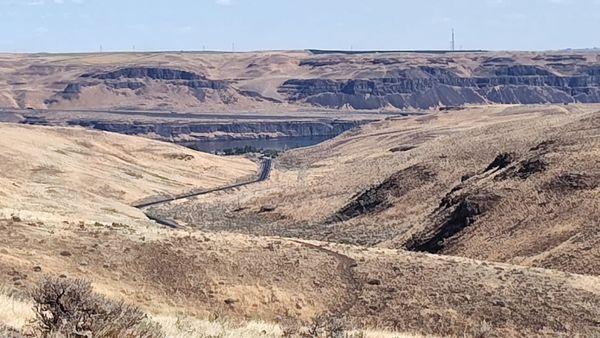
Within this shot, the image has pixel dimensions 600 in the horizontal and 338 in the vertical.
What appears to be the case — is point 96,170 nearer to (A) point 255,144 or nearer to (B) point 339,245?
(B) point 339,245

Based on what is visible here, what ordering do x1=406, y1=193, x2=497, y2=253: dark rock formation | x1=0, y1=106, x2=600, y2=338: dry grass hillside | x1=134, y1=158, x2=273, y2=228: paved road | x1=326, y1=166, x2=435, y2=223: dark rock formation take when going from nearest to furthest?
x1=0, y1=106, x2=600, y2=338: dry grass hillside → x1=406, y1=193, x2=497, y2=253: dark rock formation → x1=134, y1=158, x2=273, y2=228: paved road → x1=326, y1=166, x2=435, y2=223: dark rock formation

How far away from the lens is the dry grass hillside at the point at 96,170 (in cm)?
6016

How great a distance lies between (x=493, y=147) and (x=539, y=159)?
22.4 m

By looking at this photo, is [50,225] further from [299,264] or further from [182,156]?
[182,156]

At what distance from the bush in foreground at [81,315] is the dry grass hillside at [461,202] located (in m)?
24.2

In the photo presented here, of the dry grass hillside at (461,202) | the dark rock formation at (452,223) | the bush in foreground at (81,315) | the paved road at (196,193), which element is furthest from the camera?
the paved road at (196,193)

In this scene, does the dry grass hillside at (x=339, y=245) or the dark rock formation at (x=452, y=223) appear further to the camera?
the dark rock formation at (x=452, y=223)

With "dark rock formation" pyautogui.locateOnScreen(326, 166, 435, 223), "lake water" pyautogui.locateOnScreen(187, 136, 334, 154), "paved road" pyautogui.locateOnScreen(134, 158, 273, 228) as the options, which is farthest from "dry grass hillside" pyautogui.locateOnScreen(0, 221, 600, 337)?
"lake water" pyautogui.locateOnScreen(187, 136, 334, 154)

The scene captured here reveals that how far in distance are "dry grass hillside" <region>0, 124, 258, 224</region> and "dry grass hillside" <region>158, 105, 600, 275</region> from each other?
6740 millimetres

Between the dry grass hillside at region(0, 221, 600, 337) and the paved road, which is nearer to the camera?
the dry grass hillside at region(0, 221, 600, 337)

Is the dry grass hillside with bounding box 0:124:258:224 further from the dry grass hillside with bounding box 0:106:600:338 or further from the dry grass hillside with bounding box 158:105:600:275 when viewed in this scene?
the dry grass hillside with bounding box 158:105:600:275

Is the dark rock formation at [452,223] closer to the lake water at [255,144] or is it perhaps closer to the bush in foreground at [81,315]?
the bush in foreground at [81,315]

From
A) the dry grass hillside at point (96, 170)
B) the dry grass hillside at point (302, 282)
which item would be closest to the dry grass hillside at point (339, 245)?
the dry grass hillside at point (302, 282)

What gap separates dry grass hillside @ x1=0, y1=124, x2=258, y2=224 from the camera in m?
60.2
